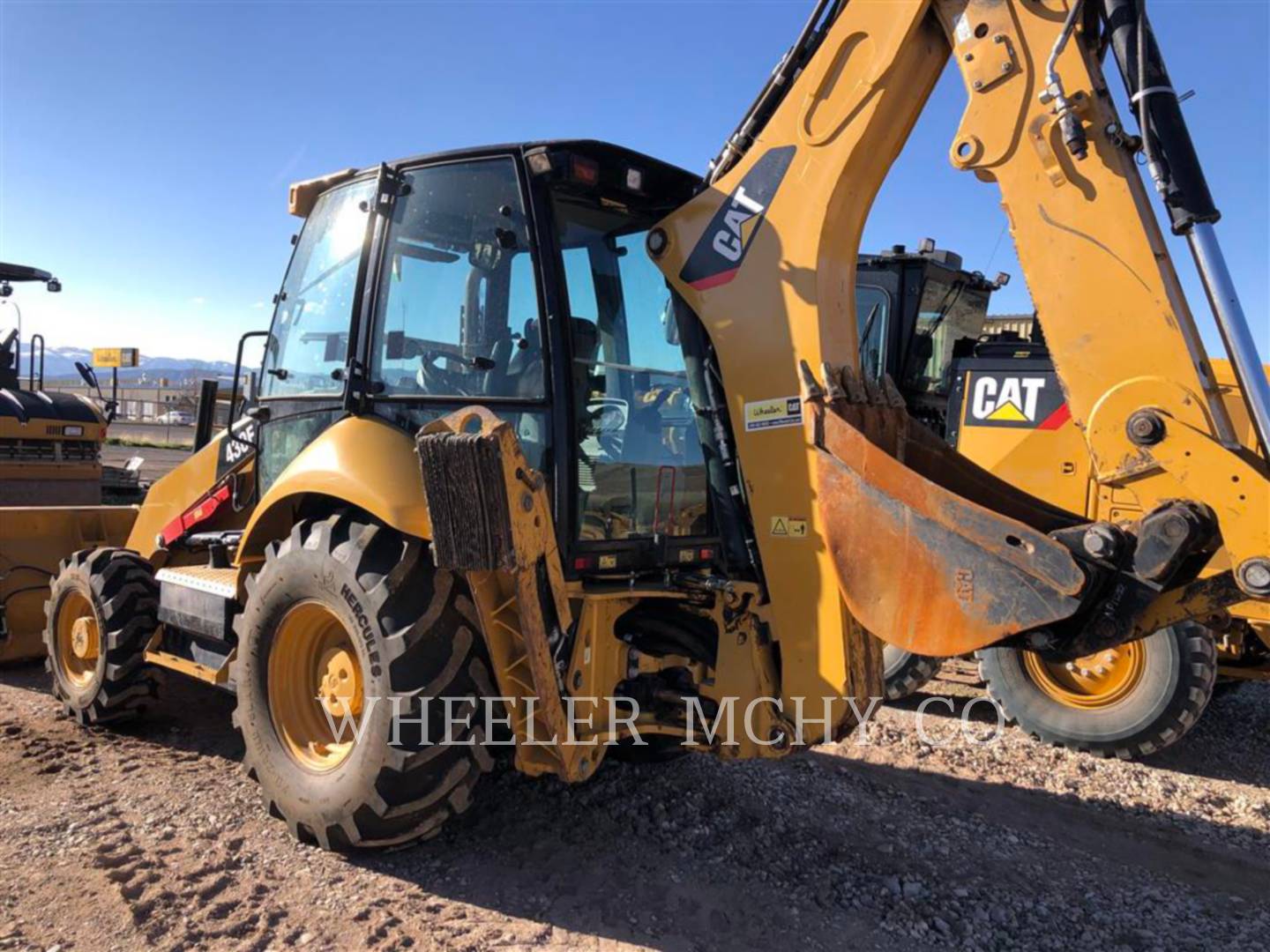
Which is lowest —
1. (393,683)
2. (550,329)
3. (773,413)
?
(393,683)

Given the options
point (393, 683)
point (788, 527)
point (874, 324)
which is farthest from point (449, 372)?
point (874, 324)

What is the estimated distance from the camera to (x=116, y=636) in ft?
14.9

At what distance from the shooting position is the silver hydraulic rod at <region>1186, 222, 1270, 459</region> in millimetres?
2242

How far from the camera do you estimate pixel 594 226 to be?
136 inches

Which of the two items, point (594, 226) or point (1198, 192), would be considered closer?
point (1198, 192)

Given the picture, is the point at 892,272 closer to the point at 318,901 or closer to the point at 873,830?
the point at 873,830

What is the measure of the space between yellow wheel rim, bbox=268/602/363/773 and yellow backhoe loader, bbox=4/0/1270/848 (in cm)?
2

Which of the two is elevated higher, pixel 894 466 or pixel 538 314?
pixel 538 314

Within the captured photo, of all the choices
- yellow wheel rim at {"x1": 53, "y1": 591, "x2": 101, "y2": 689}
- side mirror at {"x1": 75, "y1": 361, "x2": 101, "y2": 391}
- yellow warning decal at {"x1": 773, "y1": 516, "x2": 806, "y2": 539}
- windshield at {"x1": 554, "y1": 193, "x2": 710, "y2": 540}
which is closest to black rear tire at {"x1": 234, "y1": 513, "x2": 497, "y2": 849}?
windshield at {"x1": 554, "y1": 193, "x2": 710, "y2": 540}

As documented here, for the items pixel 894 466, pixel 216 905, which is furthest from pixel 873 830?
pixel 216 905

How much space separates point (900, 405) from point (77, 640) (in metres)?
4.48

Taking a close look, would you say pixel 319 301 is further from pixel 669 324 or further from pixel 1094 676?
pixel 1094 676

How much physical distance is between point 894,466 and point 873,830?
1973 millimetres

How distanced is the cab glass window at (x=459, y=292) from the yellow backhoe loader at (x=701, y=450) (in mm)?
13
